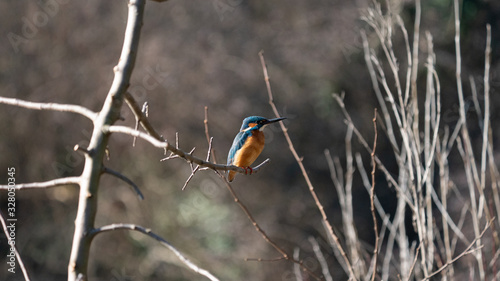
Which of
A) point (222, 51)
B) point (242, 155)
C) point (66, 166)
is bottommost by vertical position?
point (66, 166)

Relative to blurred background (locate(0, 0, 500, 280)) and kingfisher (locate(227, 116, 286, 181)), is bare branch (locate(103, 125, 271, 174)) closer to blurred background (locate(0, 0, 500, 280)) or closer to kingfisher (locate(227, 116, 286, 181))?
kingfisher (locate(227, 116, 286, 181))

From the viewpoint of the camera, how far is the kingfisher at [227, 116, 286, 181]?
5.87 feet

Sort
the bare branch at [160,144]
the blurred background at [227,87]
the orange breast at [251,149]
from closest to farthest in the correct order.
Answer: the bare branch at [160,144], the orange breast at [251,149], the blurred background at [227,87]

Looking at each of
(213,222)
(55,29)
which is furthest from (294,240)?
(55,29)

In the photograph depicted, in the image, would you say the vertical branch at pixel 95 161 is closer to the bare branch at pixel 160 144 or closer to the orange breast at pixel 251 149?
the bare branch at pixel 160 144

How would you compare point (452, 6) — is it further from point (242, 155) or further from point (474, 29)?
point (242, 155)

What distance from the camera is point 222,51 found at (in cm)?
605

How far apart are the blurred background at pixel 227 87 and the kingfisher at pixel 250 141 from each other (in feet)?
12.6

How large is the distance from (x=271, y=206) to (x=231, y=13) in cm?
215

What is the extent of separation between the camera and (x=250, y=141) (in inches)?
71.4

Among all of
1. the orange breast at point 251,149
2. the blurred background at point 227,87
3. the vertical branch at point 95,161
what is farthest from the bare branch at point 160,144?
the blurred background at point 227,87

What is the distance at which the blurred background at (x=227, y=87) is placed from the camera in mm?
6035

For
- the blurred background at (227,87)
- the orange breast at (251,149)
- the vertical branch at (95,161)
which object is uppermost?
the vertical branch at (95,161)

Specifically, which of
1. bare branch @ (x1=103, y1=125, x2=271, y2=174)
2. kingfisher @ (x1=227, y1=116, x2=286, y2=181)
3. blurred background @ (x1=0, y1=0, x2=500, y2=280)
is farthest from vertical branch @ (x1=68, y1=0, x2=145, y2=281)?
blurred background @ (x1=0, y1=0, x2=500, y2=280)
